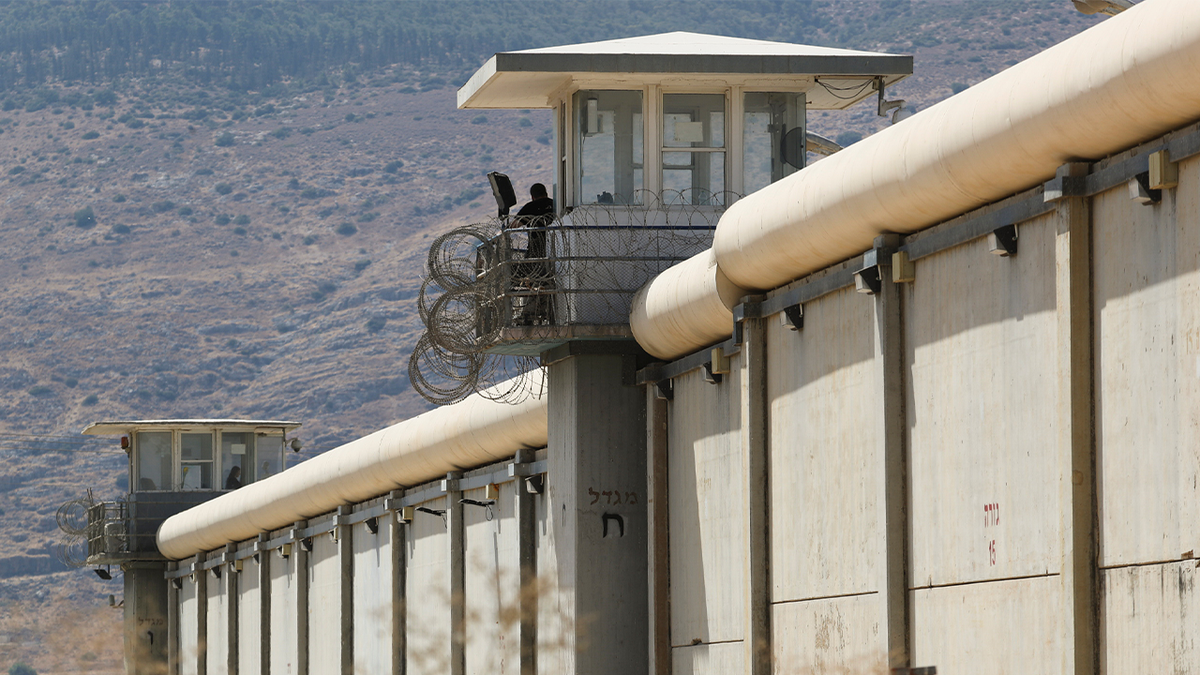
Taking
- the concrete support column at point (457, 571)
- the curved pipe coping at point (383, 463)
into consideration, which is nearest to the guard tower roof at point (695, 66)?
the curved pipe coping at point (383, 463)

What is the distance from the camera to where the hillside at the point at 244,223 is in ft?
465

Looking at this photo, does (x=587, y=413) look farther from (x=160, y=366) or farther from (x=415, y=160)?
(x=415, y=160)

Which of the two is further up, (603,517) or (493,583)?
(603,517)

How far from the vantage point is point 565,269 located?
53.6 feet

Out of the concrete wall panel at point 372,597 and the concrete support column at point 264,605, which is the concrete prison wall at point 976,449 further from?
the concrete support column at point 264,605

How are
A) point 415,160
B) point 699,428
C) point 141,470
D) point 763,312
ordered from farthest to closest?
point 415,160 → point 141,470 → point 699,428 → point 763,312

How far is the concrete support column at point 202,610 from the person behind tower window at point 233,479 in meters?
5.52

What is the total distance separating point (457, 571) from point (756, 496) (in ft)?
26.0

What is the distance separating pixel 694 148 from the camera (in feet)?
54.4

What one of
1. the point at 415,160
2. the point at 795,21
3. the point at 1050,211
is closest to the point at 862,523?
the point at 1050,211

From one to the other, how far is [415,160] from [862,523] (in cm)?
16573

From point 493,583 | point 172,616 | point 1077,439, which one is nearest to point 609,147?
point 493,583

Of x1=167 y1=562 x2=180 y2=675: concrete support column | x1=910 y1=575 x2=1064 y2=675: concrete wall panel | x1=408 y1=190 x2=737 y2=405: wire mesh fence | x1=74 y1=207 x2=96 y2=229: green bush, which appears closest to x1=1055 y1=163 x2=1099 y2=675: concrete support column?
x1=910 y1=575 x2=1064 y2=675: concrete wall panel

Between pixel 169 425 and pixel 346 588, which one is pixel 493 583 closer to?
pixel 346 588
